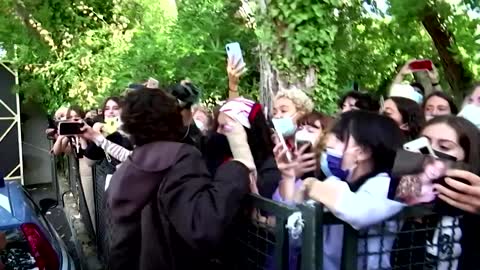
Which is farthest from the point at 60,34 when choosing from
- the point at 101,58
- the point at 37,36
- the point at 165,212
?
the point at 165,212

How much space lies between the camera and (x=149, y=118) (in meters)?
3.01

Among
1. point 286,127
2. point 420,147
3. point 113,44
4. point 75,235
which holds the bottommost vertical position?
point 75,235

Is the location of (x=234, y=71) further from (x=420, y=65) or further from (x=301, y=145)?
(x=420, y=65)

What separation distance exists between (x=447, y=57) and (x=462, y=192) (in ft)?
22.3

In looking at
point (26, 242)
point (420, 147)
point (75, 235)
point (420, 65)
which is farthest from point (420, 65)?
point (75, 235)

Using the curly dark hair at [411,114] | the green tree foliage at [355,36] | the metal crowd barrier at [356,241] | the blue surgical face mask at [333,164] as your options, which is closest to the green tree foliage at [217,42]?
the green tree foliage at [355,36]

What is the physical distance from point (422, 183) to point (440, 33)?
6848mm

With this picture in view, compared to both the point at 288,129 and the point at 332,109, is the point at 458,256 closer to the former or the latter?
the point at 288,129

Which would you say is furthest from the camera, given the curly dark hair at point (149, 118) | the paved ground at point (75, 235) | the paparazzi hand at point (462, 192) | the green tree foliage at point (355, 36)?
the green tree foliage at point (355, 36)

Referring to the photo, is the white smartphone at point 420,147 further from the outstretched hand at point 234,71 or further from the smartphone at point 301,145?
the outstretched hand at point 234,71

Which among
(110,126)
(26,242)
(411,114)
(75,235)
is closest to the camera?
(411,114)

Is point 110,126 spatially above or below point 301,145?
below

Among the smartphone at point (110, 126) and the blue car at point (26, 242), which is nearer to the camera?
the blue car at point (26, 242)

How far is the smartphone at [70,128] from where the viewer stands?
4.67 metres
